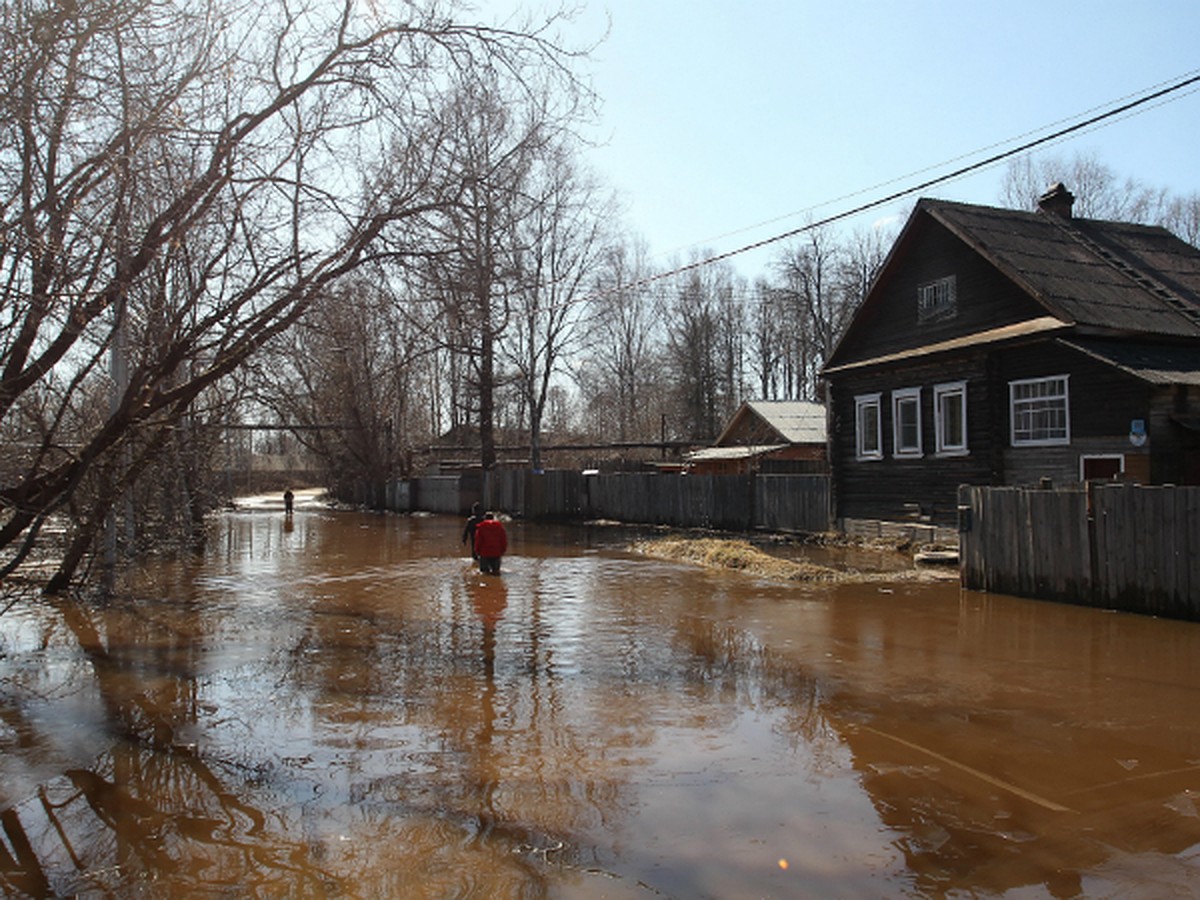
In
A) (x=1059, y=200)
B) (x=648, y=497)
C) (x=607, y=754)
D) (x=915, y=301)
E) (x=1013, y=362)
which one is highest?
(x=1059, y=200)

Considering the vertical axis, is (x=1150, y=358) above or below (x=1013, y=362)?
below

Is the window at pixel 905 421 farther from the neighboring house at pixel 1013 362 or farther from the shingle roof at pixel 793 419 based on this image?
the shingle roof at pixel 793 419

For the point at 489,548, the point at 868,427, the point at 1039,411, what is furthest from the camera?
the point at 868,427

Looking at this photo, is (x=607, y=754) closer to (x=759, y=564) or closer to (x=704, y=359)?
(x=759, y=564)

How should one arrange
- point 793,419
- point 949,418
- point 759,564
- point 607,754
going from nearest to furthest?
point 607,754
point 759,564
point 949,418
point 793,419

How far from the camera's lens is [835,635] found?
1159 cm

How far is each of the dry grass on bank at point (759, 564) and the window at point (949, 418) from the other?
4.38 meters

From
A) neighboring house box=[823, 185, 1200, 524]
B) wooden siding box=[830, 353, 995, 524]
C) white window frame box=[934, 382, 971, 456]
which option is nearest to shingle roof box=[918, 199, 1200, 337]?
neighboring house box=[823, 185, 1200, 524]

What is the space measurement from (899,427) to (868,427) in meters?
1.25

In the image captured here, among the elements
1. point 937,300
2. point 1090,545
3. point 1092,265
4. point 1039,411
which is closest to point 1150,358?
point 1039,411

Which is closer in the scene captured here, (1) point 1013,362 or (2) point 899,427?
(1) point 1013,362

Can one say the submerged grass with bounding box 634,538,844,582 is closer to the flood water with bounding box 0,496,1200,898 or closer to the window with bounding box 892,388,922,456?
the flood water with bounding box 0,496,1200,898

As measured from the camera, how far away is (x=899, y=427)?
→ 75.5 ft

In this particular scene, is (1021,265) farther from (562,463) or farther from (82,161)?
(562,463)
